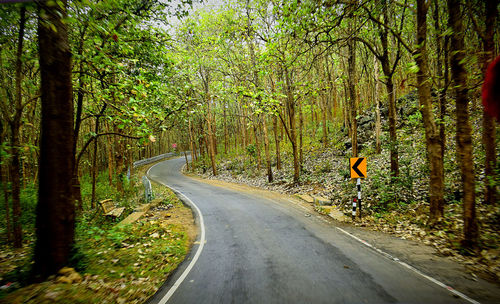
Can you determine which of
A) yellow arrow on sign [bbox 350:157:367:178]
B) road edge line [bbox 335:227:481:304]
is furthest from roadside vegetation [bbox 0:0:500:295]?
yellow arrow on sign [bbox 350:157:367:178]

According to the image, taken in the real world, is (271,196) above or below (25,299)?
below

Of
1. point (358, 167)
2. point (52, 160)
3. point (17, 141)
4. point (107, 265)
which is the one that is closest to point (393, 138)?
point (358, 167)

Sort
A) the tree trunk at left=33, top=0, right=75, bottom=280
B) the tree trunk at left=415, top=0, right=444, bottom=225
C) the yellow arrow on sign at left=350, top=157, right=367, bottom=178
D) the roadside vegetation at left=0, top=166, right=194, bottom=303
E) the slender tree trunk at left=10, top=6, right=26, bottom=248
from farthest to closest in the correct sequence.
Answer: the yellow arrow on sign at left=350, top=157, right=367, bottom=178 < the tree trunk at left=415, top=0, right=444, bottom=225 < the slender tree trunk at left=10, top=6, right=26, bottom=248 < the tree trunk at left=33, top=0, right=75, bottom=280 < the roadside vegetation at left=0, top=166, right=194, bottom=303

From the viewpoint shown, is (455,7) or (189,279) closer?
(189,279)

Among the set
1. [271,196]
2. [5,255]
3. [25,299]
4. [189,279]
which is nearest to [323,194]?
[271,196]

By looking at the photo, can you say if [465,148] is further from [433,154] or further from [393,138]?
[393,138]

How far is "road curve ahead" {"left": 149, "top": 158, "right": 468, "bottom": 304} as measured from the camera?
362cm

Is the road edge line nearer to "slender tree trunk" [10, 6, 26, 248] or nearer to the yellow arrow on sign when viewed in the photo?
the yellow arrow on sign

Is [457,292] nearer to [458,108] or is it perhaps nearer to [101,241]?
[458,108]

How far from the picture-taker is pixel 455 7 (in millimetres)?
4695

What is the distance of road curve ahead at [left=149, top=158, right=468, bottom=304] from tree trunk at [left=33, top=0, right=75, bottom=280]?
2071mm

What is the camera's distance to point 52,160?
143 inches

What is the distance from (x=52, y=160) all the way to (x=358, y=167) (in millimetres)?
8661

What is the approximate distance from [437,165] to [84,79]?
1134 centimetres
